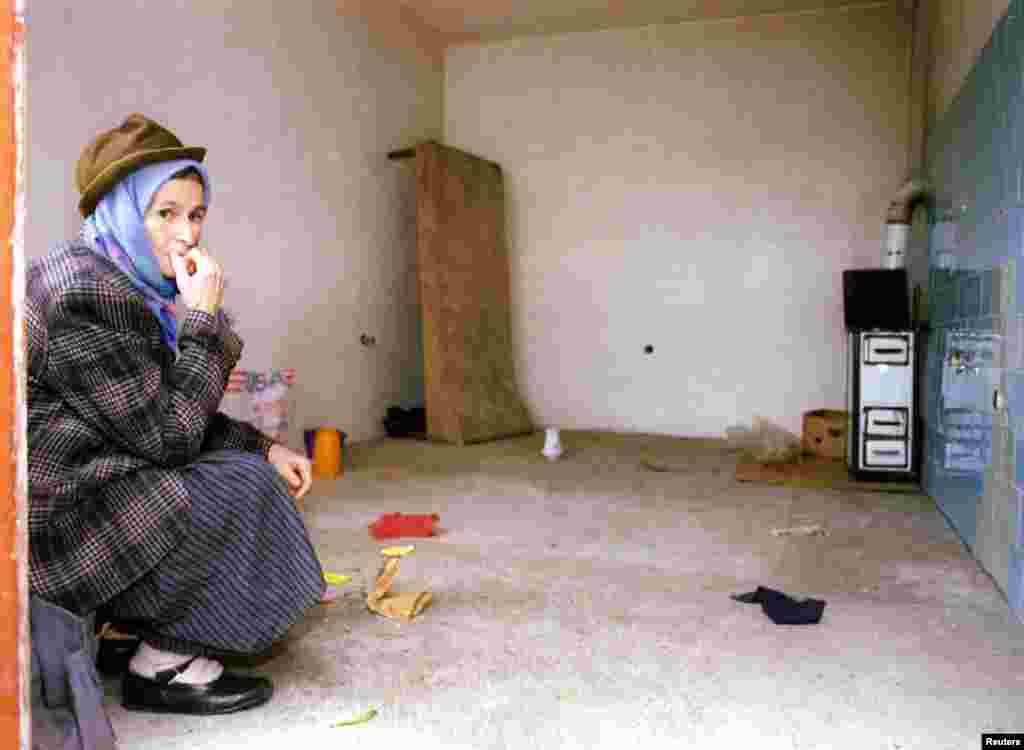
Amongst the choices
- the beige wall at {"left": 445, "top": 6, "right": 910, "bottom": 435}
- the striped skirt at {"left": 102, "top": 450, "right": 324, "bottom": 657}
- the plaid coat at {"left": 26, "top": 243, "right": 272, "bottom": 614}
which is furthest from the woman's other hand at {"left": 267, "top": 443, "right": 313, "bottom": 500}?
the beige wall at {"left": 445, "top": 6, "right": 910, "bottom": 435}

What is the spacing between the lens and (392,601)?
2316mm

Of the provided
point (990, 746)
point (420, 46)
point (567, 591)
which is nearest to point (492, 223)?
point (420, 46)

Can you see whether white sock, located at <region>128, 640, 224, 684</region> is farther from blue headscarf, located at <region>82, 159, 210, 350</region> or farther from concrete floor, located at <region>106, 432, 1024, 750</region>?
blue headscarf, located at <region>82, 159, 210, 350</region>

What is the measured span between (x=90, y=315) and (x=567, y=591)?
4.77 ft

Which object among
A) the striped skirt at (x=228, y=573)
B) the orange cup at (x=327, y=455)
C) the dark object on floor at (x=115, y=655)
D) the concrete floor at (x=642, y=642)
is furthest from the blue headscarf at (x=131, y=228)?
the orange cup at (x=327, y=455)

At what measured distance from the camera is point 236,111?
14.0 feet

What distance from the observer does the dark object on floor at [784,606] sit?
7.31 ft

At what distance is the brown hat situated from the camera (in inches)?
65.1

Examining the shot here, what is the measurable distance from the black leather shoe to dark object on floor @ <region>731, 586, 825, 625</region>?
1.24 m

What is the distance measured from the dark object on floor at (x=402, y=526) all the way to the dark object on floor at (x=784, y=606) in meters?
1.15

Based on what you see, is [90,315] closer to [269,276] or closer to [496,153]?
[269,276]

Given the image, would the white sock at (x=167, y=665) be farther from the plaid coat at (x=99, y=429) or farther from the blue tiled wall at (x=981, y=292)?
the blue tiled wall at (x=981, y=292)

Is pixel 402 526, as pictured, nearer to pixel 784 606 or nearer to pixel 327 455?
pixel 327 455

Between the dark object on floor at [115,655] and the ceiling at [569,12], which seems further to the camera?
the ceiling at [569,12]
